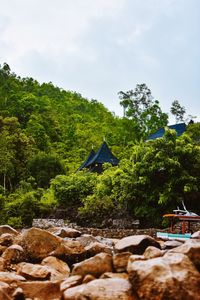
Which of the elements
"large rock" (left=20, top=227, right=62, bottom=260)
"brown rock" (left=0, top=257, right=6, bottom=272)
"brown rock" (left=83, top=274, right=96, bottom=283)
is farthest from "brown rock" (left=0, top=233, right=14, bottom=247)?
"brown rock" (left=83, top=274, right=96, bottom=283)

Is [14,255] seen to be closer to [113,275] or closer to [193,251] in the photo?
[113,275]

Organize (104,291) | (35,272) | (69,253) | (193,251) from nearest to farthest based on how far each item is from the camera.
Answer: (104,291) < (193,251) < (35,272) < (69,253)

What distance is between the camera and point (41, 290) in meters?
7.89

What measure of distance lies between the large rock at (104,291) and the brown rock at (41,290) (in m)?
1.18

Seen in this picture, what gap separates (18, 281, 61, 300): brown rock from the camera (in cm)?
775

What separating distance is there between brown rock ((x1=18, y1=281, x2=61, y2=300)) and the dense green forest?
441 inches

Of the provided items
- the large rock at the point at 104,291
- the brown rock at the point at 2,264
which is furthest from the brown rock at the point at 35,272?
the large rock at the point at 104,291

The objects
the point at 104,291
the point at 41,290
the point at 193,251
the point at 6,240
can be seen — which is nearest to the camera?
the point at 104,291

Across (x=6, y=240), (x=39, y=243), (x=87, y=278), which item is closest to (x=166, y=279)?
(x=87, y=278)

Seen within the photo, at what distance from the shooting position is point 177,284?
5930 millimetres

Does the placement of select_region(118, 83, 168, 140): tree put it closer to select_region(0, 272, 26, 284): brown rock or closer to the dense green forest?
the dense green forest

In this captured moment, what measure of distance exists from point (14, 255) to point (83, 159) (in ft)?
103

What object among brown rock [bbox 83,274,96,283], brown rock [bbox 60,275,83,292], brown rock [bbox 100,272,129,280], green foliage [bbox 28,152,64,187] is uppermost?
green foliage [bbox 28,152,64,187]

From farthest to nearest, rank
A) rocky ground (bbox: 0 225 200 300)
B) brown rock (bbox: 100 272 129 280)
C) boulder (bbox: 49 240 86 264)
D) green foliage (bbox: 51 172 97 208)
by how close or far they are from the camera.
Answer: green foliage (bbox: 51 172 97 208), boulder (bbox: 49 240 86 264), brown rock (bbox: 100 272 129 280), rocky ground (bbox: 0 225 200 300)
